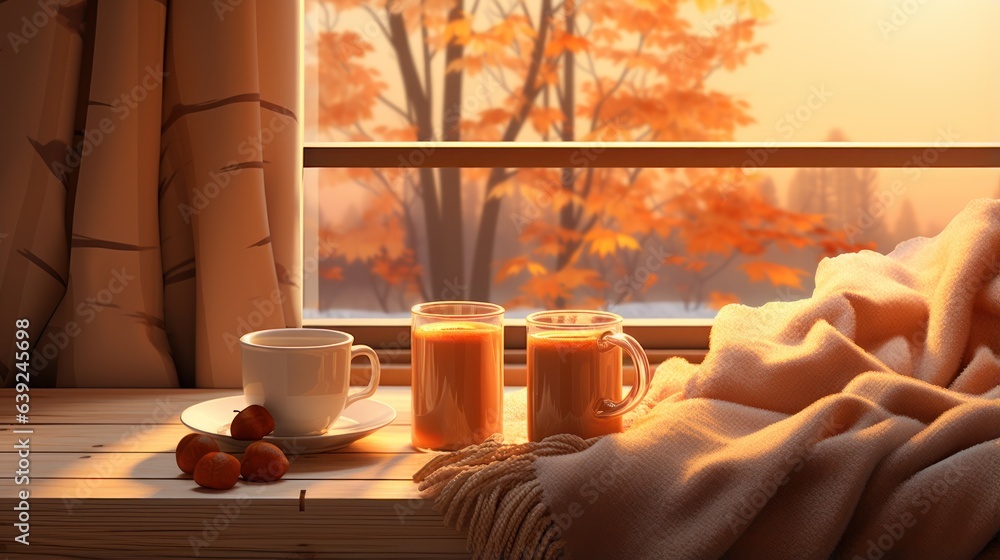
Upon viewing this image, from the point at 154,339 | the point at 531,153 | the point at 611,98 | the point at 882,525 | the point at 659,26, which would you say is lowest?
the point at 882,525

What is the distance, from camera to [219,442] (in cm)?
107

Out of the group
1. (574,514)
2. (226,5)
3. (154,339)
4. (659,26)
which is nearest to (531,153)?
(659,26)

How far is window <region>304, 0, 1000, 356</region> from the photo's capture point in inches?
67.2

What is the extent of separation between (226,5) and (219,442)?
0.60m

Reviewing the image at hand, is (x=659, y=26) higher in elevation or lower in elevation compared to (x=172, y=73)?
higher

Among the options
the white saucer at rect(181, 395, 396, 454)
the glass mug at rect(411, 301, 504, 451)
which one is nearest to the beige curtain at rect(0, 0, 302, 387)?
the white saucer at rect(181, 395, 396, 454)

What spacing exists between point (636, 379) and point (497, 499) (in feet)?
0.69

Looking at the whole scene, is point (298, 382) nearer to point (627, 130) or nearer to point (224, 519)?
point (224, 519)

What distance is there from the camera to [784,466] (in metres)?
0.90

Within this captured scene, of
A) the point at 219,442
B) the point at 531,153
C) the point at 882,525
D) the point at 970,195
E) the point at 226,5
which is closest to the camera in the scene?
the point at 882,525

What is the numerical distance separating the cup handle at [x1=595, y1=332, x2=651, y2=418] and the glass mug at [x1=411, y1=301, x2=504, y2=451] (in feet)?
0.41

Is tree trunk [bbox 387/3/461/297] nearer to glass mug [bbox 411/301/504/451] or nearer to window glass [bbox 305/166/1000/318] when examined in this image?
window glass [bbox 305/166/1000/318]

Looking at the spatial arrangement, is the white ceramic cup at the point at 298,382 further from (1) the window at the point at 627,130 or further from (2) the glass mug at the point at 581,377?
(1) the window at the point at 627,130

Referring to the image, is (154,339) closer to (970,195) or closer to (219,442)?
(219,442)
